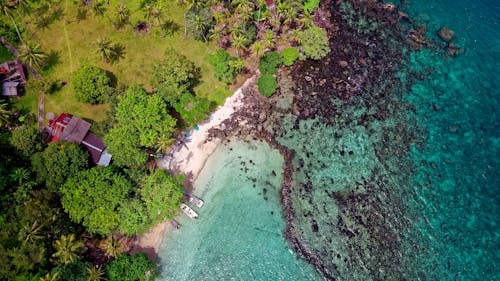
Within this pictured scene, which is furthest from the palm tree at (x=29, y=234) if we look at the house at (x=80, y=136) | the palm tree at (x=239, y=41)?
the palm tree at (x=239, y=41)

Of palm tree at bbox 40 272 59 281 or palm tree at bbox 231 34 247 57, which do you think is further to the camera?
palm tree at bbox 231 34 247 57

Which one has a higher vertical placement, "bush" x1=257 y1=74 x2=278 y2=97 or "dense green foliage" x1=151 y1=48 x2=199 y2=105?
"dense green foliage" x1=151 y1=48 x2=199 y2=105

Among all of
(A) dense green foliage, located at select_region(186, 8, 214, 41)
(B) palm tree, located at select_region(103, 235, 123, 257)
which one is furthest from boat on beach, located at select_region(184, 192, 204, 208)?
(A) dense green foliage, located at select_region(186, 8, 214, 41)

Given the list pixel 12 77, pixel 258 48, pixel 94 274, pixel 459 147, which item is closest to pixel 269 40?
pixel 258 48

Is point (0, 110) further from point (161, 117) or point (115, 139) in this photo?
point (161, 117)

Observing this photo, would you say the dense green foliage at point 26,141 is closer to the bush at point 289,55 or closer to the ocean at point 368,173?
the ocean at point 368,173

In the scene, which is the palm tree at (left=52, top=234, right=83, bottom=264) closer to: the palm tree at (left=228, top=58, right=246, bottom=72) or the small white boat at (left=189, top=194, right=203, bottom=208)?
the small white boat at (left=189, top=194, right=203, bottom=208)

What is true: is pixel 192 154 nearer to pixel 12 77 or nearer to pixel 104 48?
pixel 104 48

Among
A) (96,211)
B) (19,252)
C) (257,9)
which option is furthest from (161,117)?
(257,9)
